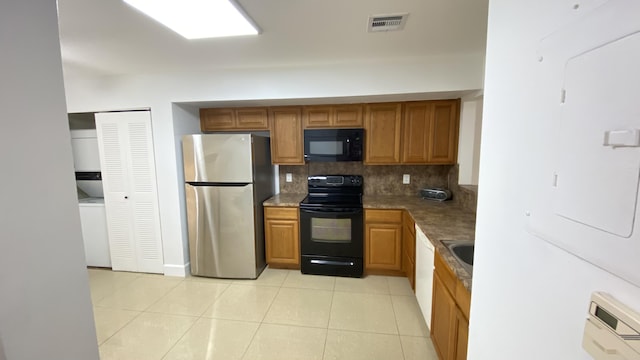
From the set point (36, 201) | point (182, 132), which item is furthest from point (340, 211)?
point (36, 201)

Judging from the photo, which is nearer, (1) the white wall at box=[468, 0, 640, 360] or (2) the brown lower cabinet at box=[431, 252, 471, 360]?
(1) the white wall at box=[468, 0, 640, 360]

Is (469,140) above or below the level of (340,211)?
above

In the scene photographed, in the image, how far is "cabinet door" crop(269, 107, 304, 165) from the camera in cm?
319

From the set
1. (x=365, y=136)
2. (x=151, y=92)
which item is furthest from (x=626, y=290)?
(x=151, y=92)

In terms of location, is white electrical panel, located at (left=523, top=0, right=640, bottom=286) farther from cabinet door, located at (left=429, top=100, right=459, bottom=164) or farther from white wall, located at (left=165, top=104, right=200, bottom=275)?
white wall, located at (left=165, top=104, right=200, bottom=275)

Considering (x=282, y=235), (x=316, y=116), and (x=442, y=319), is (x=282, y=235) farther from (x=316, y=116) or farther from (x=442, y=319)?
(x=442, y=319)

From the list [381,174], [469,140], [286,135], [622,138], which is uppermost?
[286,135]

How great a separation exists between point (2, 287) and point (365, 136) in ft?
9.75

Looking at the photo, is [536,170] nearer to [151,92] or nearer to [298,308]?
[298,308]

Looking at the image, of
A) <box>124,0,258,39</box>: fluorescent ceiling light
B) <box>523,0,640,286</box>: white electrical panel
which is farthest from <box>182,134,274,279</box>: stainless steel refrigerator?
<box>523,0,640,286</box>: white electrical panel

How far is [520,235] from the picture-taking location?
65 cm

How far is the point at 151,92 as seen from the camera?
294 centimetres

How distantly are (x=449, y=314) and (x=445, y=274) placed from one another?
0.74ft

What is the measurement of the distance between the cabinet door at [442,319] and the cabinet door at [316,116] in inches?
82.5
